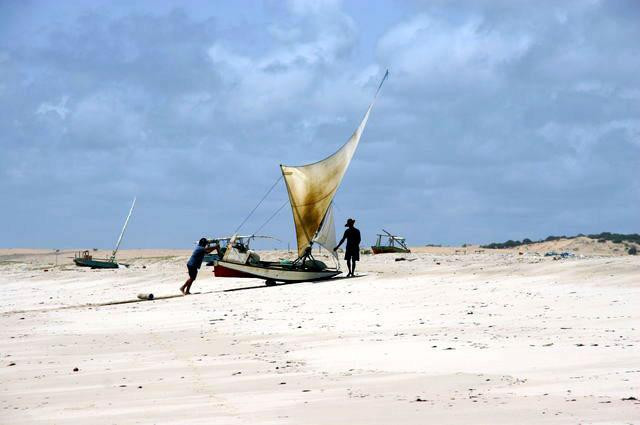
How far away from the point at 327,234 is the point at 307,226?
69 centimetres

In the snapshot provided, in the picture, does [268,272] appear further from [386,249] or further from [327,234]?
[386,249]

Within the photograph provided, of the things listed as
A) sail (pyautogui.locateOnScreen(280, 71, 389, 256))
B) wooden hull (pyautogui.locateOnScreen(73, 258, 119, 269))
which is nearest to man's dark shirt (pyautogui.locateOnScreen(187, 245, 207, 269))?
sail (pyautogui.locateOnScreen(280, 71, 389, 256))

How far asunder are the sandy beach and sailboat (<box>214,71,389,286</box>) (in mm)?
3978

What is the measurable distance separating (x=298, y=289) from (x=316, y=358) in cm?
1267

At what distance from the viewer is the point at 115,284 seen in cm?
3319

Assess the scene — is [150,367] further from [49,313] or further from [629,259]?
[629,259]

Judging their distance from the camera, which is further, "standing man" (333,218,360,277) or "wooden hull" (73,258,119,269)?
"wooden hull" (73,258,119,269)

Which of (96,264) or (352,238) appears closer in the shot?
(352,238)

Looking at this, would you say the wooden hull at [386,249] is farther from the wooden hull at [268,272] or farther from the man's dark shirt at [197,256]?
the man's dark shirt at [197,256]

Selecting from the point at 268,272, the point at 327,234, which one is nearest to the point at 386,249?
the point at 327,234

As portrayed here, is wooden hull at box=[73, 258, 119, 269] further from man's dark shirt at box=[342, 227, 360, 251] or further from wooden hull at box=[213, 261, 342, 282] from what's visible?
man's dark shirt at box=[342, 227, 360, 251]

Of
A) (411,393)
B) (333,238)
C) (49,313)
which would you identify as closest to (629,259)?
(333,238)

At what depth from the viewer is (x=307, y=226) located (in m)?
29.3

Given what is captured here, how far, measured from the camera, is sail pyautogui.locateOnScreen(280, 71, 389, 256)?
96.1 ft
